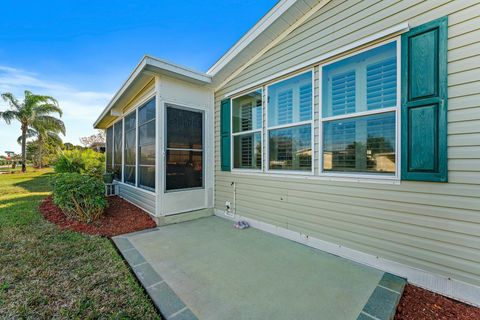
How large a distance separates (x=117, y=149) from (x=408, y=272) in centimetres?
851

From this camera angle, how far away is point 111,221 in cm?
435

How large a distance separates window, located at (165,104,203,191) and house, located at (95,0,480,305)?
3 cm

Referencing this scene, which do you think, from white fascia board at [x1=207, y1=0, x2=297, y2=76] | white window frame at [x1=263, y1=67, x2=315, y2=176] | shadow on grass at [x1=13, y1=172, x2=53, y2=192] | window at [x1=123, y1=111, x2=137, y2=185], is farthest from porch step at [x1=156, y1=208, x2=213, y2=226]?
shadow on grass at [x1=13, y1=172, x2=53, y2=192]

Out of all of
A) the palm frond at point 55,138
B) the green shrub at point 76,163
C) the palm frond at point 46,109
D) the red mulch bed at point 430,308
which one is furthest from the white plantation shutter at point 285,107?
the palm frond at point 55,138

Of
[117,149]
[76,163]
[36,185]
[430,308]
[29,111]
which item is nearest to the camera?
[430,308]

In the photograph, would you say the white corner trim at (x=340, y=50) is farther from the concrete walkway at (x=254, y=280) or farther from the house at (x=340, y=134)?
the concrete walkway at (x=254, y=280)

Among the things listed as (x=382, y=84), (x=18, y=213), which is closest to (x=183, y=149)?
(x=382, y=84)

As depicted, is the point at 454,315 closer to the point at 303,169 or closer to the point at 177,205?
the point at 303,169

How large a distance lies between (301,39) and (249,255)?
11.5ft

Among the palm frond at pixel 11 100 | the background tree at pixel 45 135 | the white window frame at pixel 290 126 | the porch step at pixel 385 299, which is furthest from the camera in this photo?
the background tree at pixel 45 135

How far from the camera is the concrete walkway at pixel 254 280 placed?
1.81 m

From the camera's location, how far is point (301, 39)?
332 cm

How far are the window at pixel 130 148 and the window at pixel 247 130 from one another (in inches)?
120

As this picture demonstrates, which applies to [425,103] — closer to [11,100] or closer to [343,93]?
[343,93]
